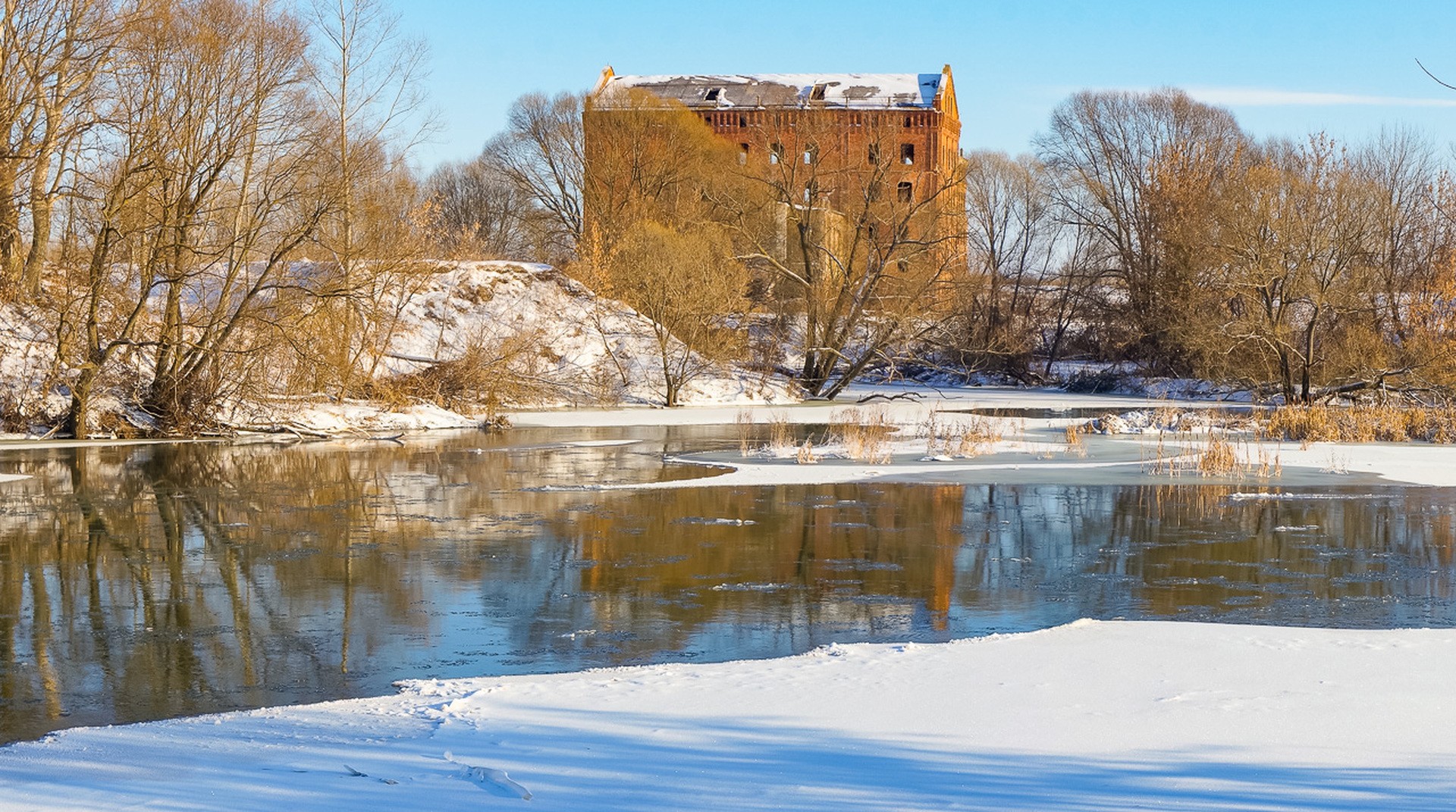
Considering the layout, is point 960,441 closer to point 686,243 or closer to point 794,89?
point 686,243

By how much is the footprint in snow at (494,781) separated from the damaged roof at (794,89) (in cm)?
6860

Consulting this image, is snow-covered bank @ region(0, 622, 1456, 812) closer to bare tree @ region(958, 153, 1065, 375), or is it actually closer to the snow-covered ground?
the snow-covered ground

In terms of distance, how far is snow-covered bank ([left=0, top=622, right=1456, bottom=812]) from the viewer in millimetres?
5066

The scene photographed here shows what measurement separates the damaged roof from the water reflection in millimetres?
58337

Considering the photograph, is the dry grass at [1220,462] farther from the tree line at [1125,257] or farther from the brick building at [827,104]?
the brick building at [827,104]

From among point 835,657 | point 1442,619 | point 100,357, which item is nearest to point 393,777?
point 835,657

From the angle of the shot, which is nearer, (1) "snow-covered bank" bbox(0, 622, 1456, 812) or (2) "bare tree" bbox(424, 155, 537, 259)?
(1) "snow-covered bank" bbox(0, 622, 1456, 812)

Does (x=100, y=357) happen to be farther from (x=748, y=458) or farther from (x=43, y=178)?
(x=748, y=458)

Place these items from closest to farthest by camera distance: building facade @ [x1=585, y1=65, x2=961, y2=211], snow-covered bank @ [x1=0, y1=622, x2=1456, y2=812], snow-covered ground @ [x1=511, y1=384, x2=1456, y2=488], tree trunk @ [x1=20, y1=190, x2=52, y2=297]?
snow-covered bank @ [x1=0, y1=622, x2=1456, y2=812], snow-covered ground @ [x1=511, y1=384, x2=1456, y2=488], tree trunk @ [x1=20, y1=190, x2=52, y2=297], building facade @ [x1=585, y1=65, x2=961, y2=211]

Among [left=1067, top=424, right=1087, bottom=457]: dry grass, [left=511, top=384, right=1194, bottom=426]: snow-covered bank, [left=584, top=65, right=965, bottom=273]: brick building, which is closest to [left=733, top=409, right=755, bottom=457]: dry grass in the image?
[left=511, top=384, right=1194, bottom=426]: snow-covered bank

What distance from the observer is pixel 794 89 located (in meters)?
74.2

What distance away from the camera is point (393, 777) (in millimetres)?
5266

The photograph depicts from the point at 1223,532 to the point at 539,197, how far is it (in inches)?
2228

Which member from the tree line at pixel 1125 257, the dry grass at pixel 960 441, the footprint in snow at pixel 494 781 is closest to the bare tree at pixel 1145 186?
the tree line at pixel 1125 257
